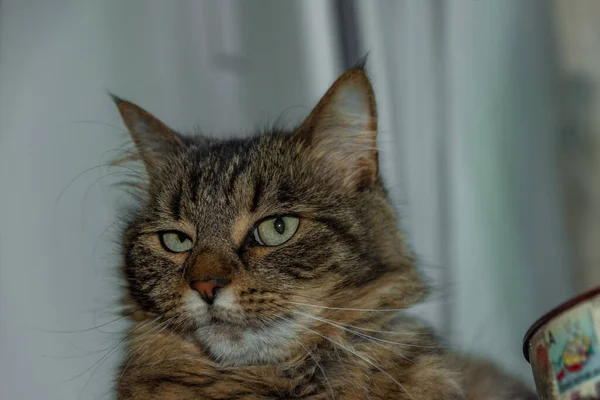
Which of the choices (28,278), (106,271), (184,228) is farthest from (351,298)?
(28,278)

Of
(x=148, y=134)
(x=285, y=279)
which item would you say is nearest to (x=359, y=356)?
(x=285, y=279)

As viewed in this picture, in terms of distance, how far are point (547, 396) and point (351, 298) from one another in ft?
1.27

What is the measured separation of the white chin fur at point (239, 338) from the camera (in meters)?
1.03

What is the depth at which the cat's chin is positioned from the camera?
3.40 ft

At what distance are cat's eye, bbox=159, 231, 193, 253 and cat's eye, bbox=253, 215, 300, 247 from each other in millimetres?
136

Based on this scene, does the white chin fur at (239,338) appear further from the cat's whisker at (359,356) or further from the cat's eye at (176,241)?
the cat's eye at (176,241)

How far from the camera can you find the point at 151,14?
4.95 ft

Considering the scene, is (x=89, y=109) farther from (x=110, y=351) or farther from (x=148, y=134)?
(x=110, y=351)

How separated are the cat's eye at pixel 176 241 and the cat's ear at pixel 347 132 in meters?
0.28

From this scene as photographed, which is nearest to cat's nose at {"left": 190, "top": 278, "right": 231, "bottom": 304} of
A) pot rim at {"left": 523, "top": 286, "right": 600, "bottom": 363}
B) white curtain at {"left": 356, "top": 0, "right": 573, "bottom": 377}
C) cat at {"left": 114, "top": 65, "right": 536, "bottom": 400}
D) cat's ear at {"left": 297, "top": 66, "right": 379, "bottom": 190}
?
cat at {"left": 114, "top": 65, "right": 536, "bottom": 400}

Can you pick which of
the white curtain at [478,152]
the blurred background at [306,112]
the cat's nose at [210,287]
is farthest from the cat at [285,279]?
the white curtain at [478,152]

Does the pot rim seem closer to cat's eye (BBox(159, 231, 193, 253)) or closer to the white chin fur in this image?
the white chin fur

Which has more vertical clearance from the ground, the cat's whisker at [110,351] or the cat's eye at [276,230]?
the cat's eye at [276,230]

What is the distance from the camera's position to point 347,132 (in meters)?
1.23
